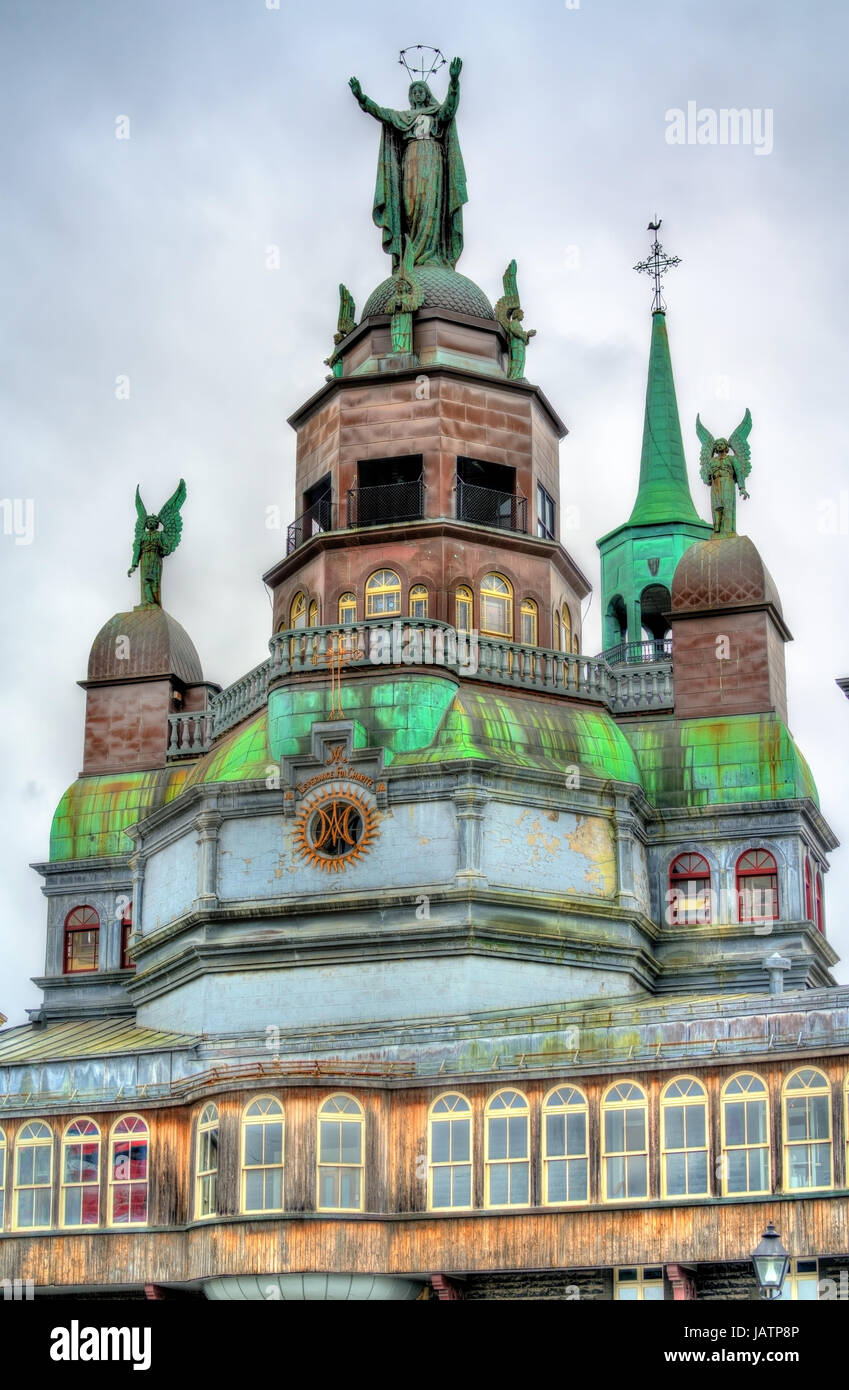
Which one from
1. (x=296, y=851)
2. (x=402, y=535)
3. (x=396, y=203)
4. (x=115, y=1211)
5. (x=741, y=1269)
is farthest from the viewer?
(x=396, y=203)

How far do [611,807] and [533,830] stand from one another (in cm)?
266

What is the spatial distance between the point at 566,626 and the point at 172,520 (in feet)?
44.6

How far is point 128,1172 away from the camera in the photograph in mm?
61219

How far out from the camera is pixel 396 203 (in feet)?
259

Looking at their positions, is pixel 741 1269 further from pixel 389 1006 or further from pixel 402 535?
pixel 402 535

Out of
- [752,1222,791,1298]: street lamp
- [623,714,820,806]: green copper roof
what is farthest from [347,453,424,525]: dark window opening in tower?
[752,1222,791,1298]: street lamp

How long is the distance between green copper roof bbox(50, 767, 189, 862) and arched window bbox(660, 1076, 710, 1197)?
23392mm

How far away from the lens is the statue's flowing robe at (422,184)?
257ft

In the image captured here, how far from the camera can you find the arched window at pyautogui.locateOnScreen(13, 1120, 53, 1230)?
203 ft

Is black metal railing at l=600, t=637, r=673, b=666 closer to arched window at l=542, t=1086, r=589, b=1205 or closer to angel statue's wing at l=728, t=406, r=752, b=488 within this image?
angel statue's wing at l=728, t=406, r=752, b=488

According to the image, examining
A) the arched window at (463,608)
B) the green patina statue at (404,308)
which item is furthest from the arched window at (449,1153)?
the green patina statue at (404,308)

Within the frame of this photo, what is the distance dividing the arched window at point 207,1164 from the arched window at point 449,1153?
508 centimetres
